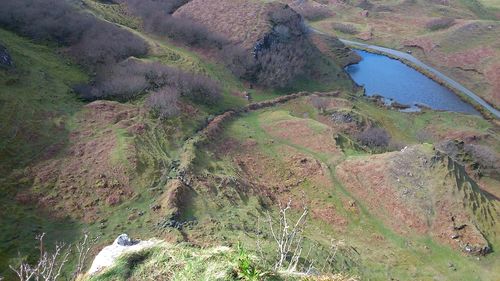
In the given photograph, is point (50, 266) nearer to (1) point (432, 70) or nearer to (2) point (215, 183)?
(2) point (215, 183)

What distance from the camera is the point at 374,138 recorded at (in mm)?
64188

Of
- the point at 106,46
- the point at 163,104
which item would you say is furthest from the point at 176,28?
the point at 163,104

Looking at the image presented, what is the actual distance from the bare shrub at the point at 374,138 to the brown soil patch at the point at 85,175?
34.6 meters

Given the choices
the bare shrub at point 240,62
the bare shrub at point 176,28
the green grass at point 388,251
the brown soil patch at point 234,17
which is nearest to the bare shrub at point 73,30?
the bare shrub at point 176,28

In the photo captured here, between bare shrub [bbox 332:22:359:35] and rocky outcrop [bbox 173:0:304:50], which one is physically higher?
rocky outcrop [bbox 173:0:304:50]

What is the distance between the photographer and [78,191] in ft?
116

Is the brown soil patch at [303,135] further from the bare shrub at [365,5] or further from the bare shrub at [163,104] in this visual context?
the bare shrub at [365,5]

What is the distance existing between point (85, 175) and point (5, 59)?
22857 mm

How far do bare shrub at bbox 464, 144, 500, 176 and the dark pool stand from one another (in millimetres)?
21534

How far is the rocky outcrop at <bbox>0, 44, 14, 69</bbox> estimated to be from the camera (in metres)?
49.3

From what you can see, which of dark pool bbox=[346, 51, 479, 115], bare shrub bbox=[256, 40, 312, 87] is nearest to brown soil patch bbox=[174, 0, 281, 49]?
bare shrub bbox=[256, 40, 312, 87]

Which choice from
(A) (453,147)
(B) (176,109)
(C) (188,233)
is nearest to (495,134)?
(A) (453,147)

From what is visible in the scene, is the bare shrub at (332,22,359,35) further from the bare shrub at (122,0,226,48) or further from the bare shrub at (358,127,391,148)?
the bare shrub at (358,127,391,148)

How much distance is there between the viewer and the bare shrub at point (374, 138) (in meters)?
63.7
